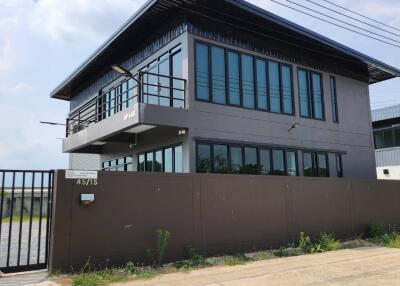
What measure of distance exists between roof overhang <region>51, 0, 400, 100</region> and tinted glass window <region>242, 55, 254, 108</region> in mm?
1485

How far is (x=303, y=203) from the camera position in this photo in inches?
501

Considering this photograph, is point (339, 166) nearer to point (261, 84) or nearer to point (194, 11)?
point (261, 84)

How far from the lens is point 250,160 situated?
14781 mm

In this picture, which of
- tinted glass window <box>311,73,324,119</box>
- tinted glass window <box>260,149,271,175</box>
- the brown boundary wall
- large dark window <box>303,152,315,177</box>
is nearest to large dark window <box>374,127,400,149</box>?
tinted glass window <box>311,73,324,119</box>

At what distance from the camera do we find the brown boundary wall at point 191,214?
337 inches

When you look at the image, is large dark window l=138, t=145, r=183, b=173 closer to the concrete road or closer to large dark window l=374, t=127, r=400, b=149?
the concrete road

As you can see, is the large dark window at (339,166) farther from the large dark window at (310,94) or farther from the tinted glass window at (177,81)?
the tinted glass window at (177,81)

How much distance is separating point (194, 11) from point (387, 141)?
20.7m

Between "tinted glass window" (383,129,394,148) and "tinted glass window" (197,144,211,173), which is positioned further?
"tinted glass window" (383,129,394,148)

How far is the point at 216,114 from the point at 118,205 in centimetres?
592

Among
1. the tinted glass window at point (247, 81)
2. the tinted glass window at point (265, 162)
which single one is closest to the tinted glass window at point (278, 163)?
the tinted glass window at point (265, 162)

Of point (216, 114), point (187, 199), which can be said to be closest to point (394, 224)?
point (216, 114)

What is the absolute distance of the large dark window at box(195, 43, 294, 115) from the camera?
46.0 ft

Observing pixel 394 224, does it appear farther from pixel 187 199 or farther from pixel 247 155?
pixel 187 199
